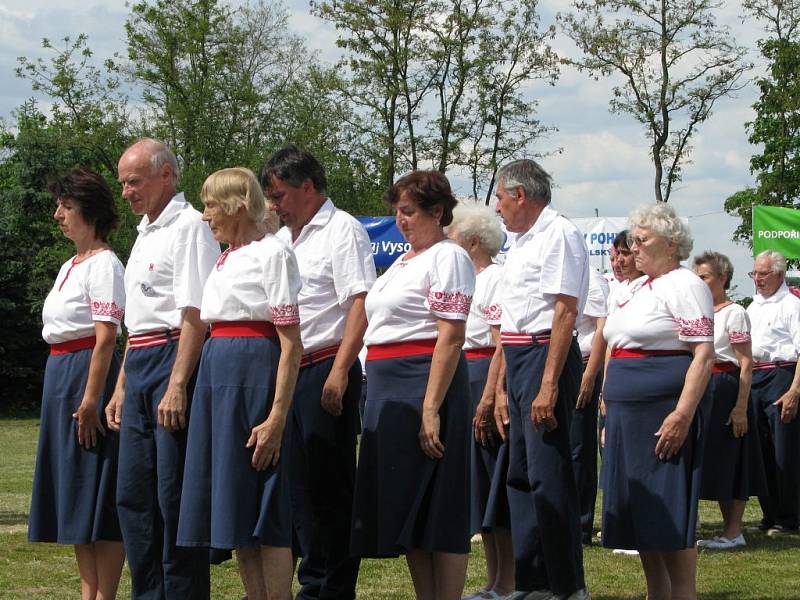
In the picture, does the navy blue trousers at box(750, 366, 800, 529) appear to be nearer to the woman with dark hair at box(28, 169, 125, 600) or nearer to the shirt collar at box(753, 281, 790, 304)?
the shirt collar at box(753, 281, 790, 304)

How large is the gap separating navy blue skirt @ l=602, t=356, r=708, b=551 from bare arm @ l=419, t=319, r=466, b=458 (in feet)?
2.63

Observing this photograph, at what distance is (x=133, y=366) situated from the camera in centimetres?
521

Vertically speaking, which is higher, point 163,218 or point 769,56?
point 769,56

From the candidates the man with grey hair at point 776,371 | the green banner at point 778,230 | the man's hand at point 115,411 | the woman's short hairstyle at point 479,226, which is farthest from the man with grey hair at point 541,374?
the green banner at point 778,230

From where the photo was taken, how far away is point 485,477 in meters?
6.82

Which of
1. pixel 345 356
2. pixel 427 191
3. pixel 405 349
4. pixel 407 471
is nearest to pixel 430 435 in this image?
pixel 407 471

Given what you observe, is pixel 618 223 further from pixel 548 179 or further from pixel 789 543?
pixel 548 179

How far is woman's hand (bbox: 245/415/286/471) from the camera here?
461 centimetres

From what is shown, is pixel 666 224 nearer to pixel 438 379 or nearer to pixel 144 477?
pixel 438 379

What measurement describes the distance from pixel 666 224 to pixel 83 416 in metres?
2.77

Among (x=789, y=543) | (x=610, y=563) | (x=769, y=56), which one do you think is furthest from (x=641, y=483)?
(x=769, y=56)

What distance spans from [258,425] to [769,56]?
2763 centimetres

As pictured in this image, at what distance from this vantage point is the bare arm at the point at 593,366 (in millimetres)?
7551

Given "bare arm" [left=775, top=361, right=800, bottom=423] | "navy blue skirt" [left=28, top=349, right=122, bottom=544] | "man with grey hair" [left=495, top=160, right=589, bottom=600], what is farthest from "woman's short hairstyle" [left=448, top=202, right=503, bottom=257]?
"bare arm" [left=775, top=361, right=800, bottom=423]
